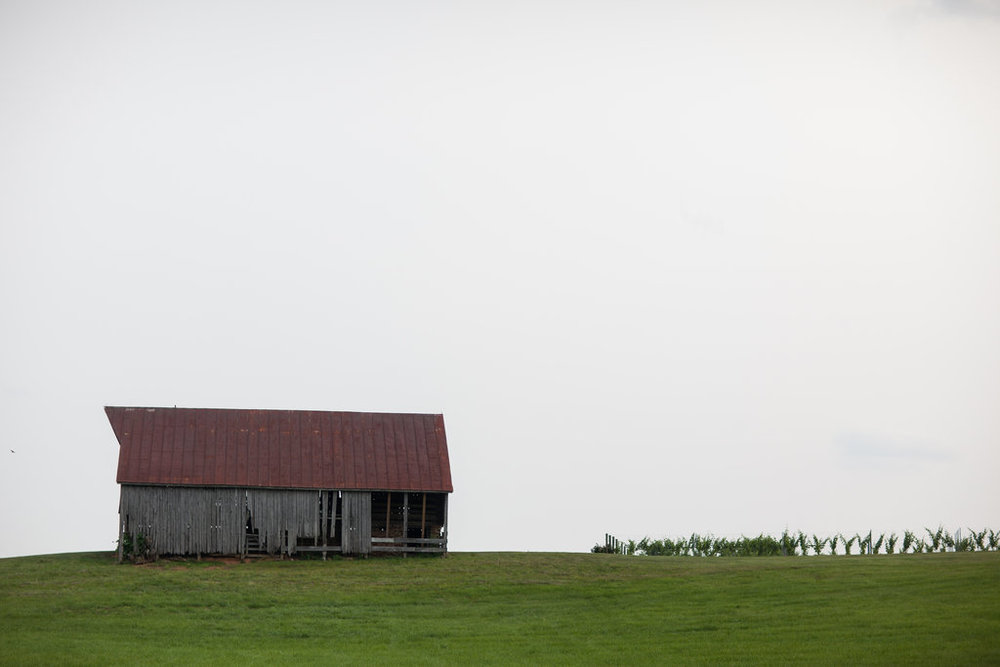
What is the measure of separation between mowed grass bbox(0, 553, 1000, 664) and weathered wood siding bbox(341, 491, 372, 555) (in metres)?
Result: 1.29

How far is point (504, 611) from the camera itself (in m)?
39.1

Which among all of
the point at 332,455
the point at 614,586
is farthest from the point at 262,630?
the point at 332,455

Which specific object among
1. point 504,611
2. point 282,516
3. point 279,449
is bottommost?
point 504,611

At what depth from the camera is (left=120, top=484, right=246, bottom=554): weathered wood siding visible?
49156 mm

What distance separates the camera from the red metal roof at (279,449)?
50.3m

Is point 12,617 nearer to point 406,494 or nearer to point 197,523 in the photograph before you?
point 197,523

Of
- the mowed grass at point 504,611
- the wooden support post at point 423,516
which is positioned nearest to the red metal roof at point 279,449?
the wooden support post at point 423,516

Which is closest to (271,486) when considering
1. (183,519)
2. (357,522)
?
(183,519)

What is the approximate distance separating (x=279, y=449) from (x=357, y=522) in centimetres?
467

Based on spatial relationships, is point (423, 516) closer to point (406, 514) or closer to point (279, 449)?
point (406, 514)

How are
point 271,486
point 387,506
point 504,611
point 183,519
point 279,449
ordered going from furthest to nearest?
point 279,449, point 387,506, point 271,486, point 183,519, point 504,611

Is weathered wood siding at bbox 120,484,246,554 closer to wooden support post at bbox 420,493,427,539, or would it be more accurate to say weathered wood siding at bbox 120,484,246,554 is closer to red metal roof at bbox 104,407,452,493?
red metal roof at bbox 104,407,452,493

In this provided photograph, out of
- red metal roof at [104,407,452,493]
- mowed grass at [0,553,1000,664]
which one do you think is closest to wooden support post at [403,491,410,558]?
red metal roof at [104,407,452,493]

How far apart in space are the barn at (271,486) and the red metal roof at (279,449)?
44mm
